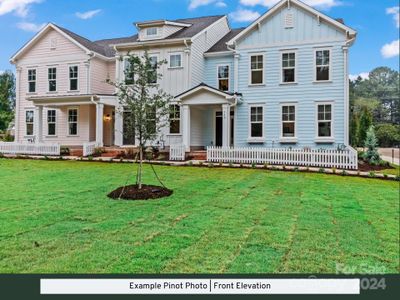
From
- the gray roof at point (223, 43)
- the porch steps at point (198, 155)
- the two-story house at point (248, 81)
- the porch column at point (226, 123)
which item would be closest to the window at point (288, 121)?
the two-story house at point (248, 81)

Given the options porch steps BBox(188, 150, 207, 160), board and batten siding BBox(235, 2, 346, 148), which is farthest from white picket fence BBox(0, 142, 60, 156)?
board and batten siding BBox(235, 2, 346, 148)

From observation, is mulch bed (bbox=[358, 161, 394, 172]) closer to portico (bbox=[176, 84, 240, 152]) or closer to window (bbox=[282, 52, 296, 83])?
window (bbox=[282, 52, 296, 83])

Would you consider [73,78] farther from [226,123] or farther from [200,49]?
[226,123]

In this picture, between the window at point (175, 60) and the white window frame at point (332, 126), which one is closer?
the white window frame at point (332, 126)

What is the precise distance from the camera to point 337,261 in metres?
2.16

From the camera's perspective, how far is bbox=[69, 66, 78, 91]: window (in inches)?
320

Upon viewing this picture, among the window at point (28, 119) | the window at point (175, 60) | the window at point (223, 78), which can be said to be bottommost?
the window at point (28, 119)

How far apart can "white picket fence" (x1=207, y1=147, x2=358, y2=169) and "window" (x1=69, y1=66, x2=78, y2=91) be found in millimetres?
3748

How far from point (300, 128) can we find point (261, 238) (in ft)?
22.9

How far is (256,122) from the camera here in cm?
Answer: 952

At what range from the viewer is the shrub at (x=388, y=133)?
329cm

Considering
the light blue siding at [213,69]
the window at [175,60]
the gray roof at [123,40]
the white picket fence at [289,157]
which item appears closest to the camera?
the gray roof at [123,40]

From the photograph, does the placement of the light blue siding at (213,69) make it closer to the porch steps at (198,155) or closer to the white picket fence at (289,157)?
the porch steps at (198,155)

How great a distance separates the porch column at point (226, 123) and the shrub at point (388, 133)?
5.17 metres
